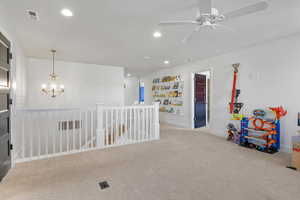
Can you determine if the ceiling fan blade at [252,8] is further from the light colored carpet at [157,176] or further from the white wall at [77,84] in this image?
the white wall at [77,84]

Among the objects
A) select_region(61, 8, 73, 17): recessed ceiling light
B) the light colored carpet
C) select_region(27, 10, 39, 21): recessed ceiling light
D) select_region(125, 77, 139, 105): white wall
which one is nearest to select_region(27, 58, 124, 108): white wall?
select_region(125, 77, 139, 105): white wall

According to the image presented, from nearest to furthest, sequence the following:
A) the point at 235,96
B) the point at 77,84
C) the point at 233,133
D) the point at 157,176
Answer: the point at 157,176
the point at 233,133
the point at 235,96
the point at 77,84

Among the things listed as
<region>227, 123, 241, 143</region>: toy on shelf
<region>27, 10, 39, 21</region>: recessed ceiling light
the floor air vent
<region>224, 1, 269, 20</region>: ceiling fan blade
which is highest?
<region>27, 10, 39, 21</region>: recessed ceiling light

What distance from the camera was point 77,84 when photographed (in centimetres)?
575

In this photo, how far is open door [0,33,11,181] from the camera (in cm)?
224

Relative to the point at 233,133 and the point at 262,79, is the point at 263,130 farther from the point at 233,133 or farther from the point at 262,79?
the point at 262,79

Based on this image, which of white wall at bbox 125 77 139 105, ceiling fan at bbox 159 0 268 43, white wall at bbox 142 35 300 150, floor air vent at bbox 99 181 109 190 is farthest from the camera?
white wall at bbox 125 77 139 105

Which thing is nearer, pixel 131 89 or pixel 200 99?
pixel 200 99

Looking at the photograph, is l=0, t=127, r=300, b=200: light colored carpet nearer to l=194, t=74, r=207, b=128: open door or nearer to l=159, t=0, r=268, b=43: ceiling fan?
l=159, t=0, r=268, b=43: ceiling fan

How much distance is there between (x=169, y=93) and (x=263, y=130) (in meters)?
3.79

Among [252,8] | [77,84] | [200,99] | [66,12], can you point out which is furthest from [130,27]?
[200,99]

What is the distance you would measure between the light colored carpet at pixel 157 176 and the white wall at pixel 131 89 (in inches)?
246

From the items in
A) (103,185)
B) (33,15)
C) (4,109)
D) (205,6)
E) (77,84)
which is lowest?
(103,185)

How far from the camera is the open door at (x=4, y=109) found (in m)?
2.24
